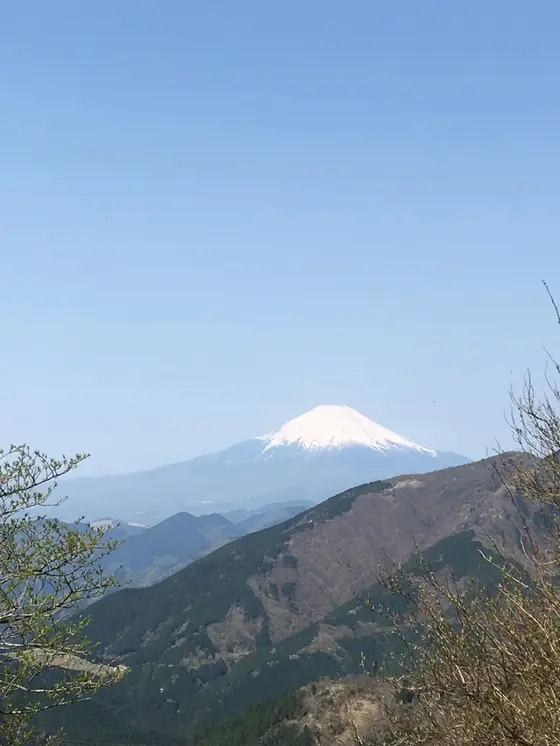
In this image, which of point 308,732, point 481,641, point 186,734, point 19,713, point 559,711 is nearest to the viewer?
point 559,711

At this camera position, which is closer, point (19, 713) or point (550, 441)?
point (19, 713)

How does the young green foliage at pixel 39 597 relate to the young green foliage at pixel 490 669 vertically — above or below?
above

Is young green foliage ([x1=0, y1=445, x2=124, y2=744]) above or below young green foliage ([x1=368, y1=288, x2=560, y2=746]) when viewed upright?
above

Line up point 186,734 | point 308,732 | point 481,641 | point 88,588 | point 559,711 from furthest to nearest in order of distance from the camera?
point 186,734 → point 308,732 → point 88,588 → point 481,641 → point 559,711

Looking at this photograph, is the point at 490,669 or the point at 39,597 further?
the point at 39,597

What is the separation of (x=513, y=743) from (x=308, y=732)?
351 feet

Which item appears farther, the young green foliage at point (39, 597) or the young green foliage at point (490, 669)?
the young green foliage at point (39, 597)

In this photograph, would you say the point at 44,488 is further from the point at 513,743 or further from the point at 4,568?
the point at 513,743

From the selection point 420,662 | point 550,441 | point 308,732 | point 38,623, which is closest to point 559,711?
point 420,662

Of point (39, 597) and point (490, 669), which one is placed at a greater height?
point (39, 597)

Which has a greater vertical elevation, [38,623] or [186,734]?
[38,623]

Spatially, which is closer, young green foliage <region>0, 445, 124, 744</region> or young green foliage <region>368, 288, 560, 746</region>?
young green foliage <region>368, 288, 560, 746</region>

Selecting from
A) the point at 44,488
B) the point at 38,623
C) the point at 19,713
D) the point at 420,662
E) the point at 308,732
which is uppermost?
the point at 44,488

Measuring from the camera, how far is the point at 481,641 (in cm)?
1063
